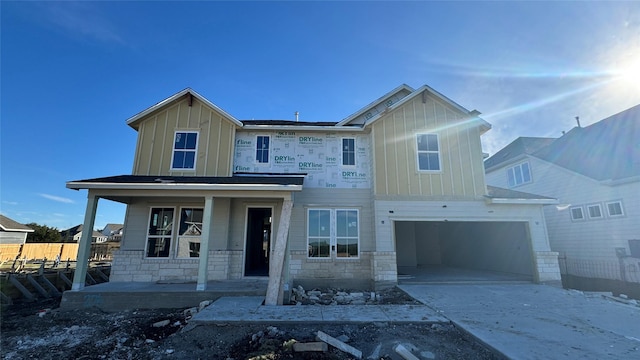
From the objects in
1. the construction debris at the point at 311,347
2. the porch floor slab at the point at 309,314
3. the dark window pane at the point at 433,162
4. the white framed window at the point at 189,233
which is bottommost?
the construction debris at the point at 311,347

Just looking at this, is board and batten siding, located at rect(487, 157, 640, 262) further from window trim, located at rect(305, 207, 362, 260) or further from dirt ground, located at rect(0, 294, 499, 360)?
dirt ground, located at rect(0, 294, 499, 360)

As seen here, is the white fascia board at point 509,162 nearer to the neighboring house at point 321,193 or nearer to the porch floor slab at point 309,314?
the neighboring house at point 321,193

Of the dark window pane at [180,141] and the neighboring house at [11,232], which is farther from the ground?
the dark window pane at [180,141]

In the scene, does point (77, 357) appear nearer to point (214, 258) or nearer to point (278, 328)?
point (278, 328)

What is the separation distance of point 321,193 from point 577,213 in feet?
41.3

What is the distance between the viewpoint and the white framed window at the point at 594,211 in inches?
494

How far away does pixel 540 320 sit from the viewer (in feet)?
18.4

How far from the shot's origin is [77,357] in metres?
4.88

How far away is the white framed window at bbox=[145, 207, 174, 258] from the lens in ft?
Answer: 31.4

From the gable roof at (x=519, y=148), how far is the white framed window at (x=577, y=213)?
375 centimetres

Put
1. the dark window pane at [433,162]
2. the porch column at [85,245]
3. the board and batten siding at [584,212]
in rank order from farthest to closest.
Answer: the board and batten siding at [584,212] < the dark window pane at [433,162] < the porch column at [85,245]

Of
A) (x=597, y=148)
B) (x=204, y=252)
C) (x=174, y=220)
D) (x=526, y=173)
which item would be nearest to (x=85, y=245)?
(x=174, y=220)

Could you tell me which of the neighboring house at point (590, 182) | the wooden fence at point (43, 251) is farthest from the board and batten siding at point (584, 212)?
the wooden fence at point (43, 251)

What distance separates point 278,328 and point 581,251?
14987mm
